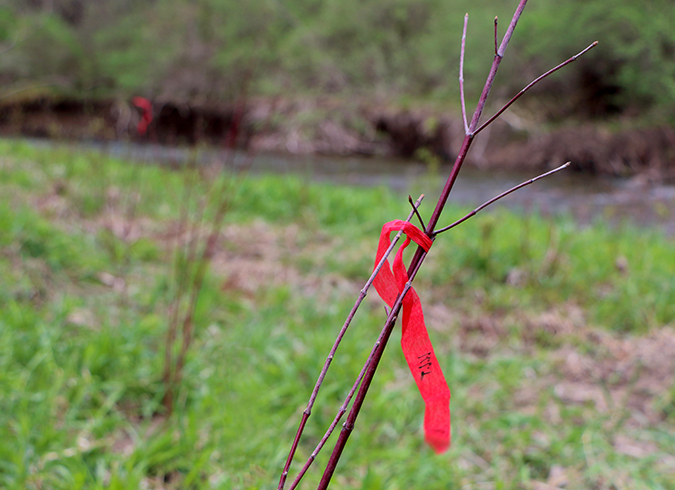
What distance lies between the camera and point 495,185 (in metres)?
7.97

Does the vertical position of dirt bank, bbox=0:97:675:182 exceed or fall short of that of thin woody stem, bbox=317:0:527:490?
it falls short

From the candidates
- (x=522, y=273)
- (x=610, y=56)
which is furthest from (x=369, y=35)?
(x=522, y=273)

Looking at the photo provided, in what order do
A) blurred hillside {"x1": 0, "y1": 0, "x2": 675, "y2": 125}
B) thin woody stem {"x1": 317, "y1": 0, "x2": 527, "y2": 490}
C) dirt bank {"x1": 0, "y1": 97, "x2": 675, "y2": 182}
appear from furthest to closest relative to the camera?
blurred hillside {"x1": 0, "y1": 0, "x2": 675, "y2": 125}
dirt bank {"x1": 0, "y1": 97, "x2": 675, "y2": 182}
thin woody stem {"x1": 317, "y1": 0, "x2": 527, "y2": 490}

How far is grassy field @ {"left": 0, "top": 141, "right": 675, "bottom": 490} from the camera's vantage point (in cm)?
131

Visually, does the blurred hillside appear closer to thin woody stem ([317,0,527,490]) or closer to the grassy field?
the grassy field

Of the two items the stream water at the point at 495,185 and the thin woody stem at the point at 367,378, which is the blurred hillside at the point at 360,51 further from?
the thin woody stem at the point at 367,378

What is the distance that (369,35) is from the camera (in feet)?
57.3

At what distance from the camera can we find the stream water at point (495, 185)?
5.40 metres

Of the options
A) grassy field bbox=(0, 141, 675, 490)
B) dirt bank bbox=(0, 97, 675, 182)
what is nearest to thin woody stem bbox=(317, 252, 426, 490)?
grassy field bbox=(0, 141, 675, 490)

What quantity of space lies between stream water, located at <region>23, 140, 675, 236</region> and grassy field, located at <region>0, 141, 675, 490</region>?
1839 millimetres

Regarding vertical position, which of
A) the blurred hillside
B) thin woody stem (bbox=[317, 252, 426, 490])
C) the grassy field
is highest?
the blurred hillside

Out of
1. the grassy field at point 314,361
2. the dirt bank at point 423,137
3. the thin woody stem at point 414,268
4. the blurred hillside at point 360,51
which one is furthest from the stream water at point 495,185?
the thin woody stem at point 414,268

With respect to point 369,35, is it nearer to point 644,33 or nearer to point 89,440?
point 644,33

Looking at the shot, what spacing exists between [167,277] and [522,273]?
211cm
